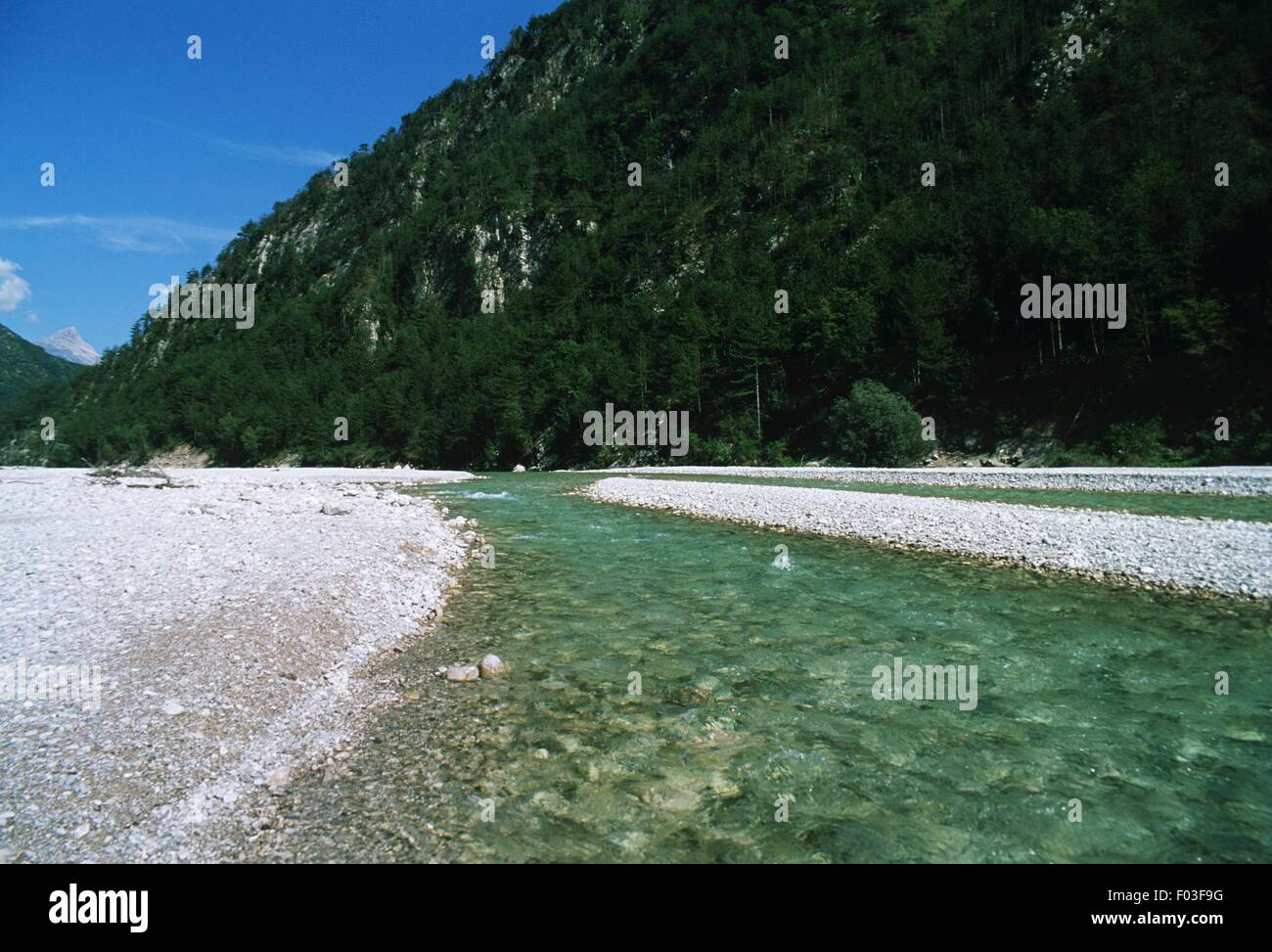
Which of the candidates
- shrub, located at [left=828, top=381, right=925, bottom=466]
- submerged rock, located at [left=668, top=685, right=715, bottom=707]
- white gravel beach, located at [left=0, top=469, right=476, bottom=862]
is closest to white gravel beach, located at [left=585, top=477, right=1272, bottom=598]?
submerged rock, located at [left=668, top=685, right=715, bottom=707]

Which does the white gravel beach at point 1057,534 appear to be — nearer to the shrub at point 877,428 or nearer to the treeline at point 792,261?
the shrub at point 877,428

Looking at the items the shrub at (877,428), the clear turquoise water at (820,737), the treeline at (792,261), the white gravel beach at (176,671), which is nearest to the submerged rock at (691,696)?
the clear turquoise water at (820,737)

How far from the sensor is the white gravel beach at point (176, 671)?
4070 mm

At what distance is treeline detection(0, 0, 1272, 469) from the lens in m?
39.4

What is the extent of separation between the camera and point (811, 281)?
59.8 m

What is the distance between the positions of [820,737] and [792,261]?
73.3m

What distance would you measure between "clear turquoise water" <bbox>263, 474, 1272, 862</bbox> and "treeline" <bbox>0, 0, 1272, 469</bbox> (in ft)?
112

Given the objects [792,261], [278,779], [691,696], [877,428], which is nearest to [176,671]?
[278,779]

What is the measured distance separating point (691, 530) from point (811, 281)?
49358mm

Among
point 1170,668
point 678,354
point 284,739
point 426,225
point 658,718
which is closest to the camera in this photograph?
point 284,739

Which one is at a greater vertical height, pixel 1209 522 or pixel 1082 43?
pixel 1082 43
